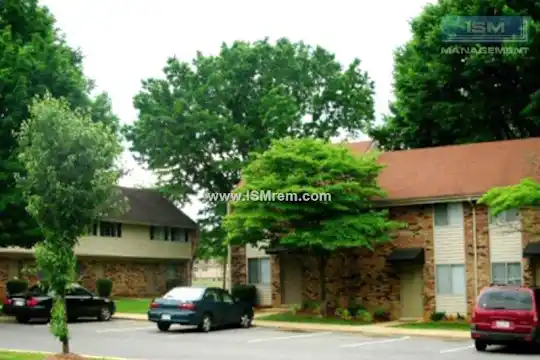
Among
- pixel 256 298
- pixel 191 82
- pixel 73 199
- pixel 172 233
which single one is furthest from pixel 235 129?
pixel 73 199

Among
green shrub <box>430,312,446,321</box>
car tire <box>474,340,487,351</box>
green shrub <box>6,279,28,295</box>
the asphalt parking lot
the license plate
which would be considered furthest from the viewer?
green shrub <box>6,279,28,295</box>

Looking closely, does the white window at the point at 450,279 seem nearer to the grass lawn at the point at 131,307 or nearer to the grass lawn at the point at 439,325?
the grass lawn at the point at 439,325

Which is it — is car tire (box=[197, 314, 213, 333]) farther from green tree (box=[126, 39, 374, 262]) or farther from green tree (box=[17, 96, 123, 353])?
green tree (box=[126, 39, 374, 262])

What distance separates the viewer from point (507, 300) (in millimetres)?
21031

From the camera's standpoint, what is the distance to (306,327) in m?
29.0

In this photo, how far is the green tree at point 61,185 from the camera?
1691 cm

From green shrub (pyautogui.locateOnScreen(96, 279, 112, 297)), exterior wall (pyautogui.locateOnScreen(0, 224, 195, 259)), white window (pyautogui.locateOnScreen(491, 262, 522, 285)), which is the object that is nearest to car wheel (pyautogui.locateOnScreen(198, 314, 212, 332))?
white window (pyautogui.locateOnScreen(491, 262, 522, 285))

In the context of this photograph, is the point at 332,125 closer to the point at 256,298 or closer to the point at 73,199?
the point at 256,298

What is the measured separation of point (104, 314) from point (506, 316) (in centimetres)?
1654

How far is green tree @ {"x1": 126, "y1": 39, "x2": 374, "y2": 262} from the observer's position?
50906 millimetres

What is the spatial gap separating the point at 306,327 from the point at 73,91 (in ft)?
42.6

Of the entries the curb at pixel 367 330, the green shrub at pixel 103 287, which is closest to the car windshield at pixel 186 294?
the curb at pixel 367 330

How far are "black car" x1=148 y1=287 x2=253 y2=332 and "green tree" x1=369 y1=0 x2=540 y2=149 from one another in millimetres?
16754

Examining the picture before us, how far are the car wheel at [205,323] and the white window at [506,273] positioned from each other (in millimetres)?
10788
